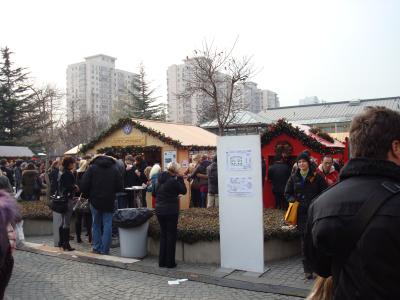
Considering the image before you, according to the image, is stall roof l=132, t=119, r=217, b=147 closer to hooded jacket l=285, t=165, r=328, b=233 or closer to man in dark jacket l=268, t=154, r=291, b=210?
man in dark jacket l=268, t=154, r=291, b=210

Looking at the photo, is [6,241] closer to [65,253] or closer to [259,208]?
[259,208]

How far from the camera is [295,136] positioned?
41.2 feet

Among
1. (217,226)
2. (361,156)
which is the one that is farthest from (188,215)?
(361,156)

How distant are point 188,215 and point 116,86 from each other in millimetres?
76451

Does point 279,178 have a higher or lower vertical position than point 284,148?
lower

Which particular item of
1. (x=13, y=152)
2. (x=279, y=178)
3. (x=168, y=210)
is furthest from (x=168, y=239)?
(x=13, y=152)

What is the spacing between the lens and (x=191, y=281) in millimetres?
6676

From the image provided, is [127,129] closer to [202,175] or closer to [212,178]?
[202,175]

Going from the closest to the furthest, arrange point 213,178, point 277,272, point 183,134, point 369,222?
point 369,222 → point 277,272 → point 213,178 → point 183,134

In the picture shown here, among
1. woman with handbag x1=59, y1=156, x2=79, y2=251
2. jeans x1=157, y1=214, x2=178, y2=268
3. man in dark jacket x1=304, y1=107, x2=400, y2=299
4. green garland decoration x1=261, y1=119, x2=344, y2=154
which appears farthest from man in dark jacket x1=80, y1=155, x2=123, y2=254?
man in dark jacket x1=304, y1=107, x2=400, y2=299

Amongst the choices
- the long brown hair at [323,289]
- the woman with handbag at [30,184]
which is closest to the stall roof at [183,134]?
the woman with handbag at [30,184]

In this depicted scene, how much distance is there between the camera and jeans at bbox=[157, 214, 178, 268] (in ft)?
24.5

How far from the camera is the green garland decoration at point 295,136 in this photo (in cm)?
1221

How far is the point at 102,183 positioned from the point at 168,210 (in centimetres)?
176
